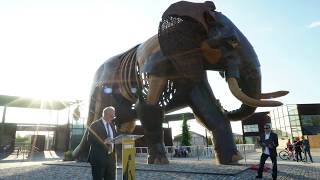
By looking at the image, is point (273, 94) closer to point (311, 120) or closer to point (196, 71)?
point (196, 71)

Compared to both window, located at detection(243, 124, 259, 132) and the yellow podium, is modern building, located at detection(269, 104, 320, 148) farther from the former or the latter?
the yellow podium

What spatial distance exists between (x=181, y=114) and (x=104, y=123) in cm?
2753

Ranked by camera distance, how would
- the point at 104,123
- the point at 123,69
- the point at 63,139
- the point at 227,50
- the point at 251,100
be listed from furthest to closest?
the point at 63,139 < the point at 123,69 < the point at 227,50 < the point at 251,100 < the point at 104,123

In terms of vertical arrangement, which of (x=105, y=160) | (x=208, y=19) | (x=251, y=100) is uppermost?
(x=208, y=19)

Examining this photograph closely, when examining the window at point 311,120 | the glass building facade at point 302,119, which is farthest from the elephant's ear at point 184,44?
the window at point 311,120

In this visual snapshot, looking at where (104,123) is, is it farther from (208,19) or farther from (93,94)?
(93,94)

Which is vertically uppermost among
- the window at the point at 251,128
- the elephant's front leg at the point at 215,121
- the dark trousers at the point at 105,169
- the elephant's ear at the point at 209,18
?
the elephant's ear at the point at 209,18

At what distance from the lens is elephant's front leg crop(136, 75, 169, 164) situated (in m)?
8.98

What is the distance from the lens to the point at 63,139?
3672 centimetres

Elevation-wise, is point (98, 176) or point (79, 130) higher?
point (79, 130)

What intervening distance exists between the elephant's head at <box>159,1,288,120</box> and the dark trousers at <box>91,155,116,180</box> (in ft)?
14.9

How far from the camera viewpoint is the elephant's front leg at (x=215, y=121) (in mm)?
8281

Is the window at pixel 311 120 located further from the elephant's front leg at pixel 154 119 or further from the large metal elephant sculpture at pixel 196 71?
the elephant's front leg at pixel 154 119

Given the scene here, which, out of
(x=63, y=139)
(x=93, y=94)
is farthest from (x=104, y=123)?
(x=63, y=139)
